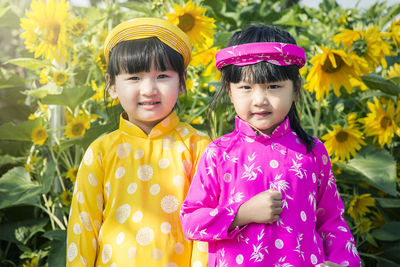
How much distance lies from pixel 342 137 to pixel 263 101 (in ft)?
3.02

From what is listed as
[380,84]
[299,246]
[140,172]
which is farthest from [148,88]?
[380,84]

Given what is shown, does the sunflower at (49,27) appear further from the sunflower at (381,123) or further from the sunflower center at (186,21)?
the sunflower at (381,123)

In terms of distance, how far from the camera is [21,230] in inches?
88.9

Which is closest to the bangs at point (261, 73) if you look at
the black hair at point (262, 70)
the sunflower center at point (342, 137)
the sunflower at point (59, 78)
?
the black hair at point (262, 70)

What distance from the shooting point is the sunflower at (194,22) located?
1.99 m

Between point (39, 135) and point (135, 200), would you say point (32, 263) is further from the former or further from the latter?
point (135, 200)

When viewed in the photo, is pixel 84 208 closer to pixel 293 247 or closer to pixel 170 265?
pixel 170 265

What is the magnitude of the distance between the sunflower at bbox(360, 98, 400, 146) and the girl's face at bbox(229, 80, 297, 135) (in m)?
0.97

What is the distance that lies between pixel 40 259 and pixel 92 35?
1.24 metres

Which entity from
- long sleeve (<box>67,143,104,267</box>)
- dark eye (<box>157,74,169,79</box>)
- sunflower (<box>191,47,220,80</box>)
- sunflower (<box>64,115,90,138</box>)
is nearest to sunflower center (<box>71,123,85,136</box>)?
sunflower (<box>64,115,90,138</box>)

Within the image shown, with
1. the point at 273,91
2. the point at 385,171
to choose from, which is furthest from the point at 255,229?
the point at 385,171

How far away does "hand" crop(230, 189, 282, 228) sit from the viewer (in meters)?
1.24

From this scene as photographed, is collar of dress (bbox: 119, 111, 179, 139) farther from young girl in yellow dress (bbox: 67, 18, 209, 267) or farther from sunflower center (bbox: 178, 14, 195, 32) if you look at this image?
sunflower center (bbox: 178, 14, 195, 32)

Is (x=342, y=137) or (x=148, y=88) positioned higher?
(x=148, y=88)
